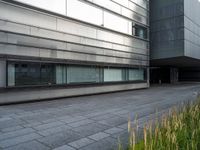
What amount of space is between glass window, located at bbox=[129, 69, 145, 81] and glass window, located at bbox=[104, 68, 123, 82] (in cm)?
185

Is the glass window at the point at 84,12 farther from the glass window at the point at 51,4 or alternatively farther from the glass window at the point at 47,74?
the glass window at the point at 47,74

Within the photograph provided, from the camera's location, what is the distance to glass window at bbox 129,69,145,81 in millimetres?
18938

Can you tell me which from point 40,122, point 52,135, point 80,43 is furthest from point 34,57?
point 52,135

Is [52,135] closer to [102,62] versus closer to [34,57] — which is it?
[34,57]

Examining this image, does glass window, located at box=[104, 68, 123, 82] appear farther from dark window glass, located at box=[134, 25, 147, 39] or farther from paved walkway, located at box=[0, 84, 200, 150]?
paved walkway, located at box=[0, 84, 200, 150]

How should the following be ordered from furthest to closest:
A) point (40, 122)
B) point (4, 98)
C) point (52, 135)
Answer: point (4, 98), point (40, 122), point (52, 135)

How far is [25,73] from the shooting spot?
10.1m

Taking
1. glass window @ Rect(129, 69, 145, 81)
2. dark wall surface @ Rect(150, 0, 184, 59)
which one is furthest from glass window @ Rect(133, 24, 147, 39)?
glass window @ Rect(129, 69, 145, 81)

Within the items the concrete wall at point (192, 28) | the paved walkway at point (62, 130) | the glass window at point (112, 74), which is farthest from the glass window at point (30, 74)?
the concrete wall at point (192, 28)

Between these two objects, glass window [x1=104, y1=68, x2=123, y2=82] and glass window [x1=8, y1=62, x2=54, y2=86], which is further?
glass window [x1=104, y1=68, x2=123, y2=82]

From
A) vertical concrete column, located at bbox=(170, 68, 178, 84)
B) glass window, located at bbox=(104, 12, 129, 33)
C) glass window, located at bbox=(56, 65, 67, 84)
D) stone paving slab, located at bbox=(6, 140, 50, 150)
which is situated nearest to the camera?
stone paving slab, located at bbox=(6, 140, 50, 150)

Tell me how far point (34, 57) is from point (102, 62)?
603cm

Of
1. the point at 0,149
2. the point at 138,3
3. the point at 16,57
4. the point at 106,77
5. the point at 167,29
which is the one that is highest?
the point at 138,3

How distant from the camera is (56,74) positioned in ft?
38.4
